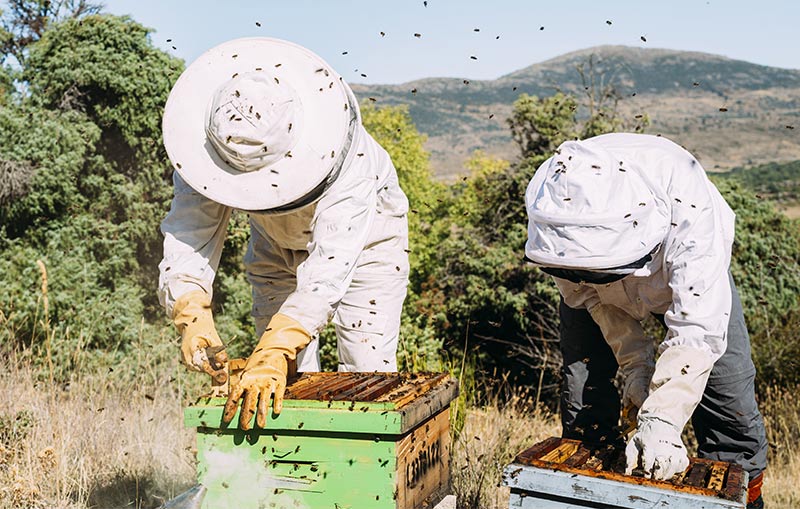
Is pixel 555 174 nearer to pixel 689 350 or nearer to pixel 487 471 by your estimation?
pixel 689 350

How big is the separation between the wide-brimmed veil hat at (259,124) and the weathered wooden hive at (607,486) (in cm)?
154

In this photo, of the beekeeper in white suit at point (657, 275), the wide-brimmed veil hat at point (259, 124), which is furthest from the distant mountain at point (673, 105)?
the beekeeper in white suit at point (657, 275)

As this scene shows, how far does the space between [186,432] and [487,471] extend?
2.56 metres

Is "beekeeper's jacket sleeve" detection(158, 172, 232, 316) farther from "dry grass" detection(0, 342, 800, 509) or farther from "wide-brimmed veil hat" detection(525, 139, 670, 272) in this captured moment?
"wide-brimmed veil hat" detection(525, 139, 670, 272)

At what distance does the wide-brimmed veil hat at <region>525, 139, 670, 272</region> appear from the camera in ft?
9.18

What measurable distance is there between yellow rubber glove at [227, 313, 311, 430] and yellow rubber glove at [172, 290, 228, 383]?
0.26 meters

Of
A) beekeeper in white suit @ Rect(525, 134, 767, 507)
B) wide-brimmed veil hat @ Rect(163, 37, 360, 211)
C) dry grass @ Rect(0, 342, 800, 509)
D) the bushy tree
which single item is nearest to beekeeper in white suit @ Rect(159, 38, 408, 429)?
wide-brimmed veil hat @ Rect(163, 37, 360, 211)

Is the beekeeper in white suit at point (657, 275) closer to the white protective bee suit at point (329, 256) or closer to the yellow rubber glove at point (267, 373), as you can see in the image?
the white protective bee suit at point (329, 256)

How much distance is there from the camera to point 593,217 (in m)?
2.79

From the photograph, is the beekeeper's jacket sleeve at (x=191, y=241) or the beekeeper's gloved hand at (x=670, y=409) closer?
the beekeeper's gloved hand at (x=670, y=409)

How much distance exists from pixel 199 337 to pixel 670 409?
78.8 inches

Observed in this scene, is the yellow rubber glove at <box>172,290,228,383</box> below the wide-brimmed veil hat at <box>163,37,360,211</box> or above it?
below

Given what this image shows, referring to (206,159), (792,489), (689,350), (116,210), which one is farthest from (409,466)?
(116,210)

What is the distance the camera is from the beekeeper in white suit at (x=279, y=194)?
10.5ft
